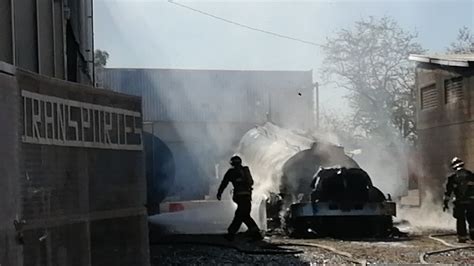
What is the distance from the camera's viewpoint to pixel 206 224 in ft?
61.3

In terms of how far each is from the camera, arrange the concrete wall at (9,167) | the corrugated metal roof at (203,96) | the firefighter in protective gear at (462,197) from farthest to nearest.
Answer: the corrugated metal roof at (203,96) < the firefighter in protective gear at (462,197) < the concrete wall at (9,167)

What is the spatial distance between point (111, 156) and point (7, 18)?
1956mm

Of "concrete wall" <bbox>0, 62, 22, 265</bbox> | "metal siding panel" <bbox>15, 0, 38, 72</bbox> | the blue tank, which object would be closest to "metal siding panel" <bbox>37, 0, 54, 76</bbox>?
"metal siding panel" <bbox>15, 0, 38, 72</bbox>

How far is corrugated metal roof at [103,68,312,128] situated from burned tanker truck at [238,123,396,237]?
10683 mm

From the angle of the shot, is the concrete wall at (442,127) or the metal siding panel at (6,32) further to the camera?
the concrete wall at (442,127)

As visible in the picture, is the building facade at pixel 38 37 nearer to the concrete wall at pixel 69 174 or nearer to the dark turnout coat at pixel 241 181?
the concrete wall at pixel 69 174

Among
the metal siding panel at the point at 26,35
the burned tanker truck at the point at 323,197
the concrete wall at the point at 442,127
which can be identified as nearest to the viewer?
the metal siding panel at the point at 26,35

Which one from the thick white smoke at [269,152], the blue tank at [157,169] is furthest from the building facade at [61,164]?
the thick white smoke at [269,152]

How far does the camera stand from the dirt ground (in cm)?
1084

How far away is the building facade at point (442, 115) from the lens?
60.7 ft

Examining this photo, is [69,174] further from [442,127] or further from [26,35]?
[442,127]

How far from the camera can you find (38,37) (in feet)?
29.2

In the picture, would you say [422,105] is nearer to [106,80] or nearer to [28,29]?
[106,80]

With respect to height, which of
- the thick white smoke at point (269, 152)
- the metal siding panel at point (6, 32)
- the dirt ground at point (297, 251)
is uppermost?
the metal siding panel at point (6, 32)
